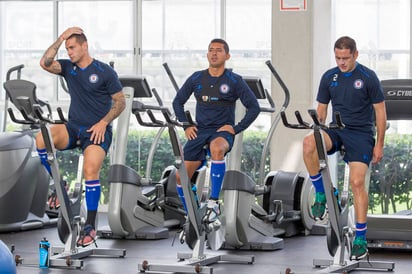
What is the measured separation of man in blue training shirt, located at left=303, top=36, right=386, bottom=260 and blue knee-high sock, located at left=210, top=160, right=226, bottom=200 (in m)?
0.72

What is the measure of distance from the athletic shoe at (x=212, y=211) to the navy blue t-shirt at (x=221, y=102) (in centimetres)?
55

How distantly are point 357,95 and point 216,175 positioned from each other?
3.85ft

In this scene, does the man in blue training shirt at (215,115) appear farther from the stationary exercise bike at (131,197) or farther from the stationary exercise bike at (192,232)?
the stationary exercise bike at (131,197)

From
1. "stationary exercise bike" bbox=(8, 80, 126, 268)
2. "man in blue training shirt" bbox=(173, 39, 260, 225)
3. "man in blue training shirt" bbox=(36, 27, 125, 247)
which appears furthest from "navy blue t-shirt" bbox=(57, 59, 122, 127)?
"man in blue training shirt" bbox=(173, 39, 260, 225)

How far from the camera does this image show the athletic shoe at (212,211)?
24.9 feet

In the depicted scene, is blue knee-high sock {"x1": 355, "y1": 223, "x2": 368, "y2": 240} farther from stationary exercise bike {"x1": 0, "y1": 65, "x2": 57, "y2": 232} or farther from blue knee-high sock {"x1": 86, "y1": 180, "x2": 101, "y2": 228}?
stationary exercise bike {"x1": 0, "y1": 65, "x2": 57, "y2": 232}

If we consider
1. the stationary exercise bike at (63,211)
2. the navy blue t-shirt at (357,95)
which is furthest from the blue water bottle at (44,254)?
the navy blue t-shirt at (357,95)

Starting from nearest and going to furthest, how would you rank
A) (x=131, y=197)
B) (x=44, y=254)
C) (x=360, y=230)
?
1. (x=360, y=230)
2. (x=44, y=254)
3. (x=131, y=197)

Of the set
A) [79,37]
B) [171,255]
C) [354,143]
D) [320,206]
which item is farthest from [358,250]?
[79,37]

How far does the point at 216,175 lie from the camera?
7.62 meters

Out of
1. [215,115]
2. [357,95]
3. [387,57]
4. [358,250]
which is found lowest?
[358,250]

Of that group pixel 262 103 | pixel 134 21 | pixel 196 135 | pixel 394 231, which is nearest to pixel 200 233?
pixel 196 135

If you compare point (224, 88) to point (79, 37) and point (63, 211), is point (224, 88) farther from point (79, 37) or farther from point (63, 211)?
point (63, 211)

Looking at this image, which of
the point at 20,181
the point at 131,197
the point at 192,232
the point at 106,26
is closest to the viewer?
the point at 192,232
